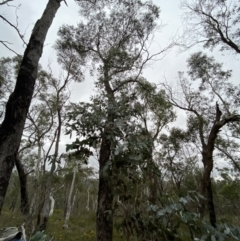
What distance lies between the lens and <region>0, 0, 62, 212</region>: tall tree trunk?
1882 mm

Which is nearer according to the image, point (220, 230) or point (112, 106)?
point (220, 230)

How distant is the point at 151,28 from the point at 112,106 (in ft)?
18.4

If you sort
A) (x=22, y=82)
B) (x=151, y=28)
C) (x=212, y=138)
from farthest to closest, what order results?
(x=151, y=28), (x=212, y=138), (x=22, y=82)

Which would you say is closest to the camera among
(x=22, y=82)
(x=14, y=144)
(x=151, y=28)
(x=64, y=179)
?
(x=14, y=144)

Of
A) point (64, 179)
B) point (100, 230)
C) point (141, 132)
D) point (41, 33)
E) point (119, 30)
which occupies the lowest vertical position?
point (100, 230)

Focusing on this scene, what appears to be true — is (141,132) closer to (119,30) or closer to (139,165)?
(139,165)

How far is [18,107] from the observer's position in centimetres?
209

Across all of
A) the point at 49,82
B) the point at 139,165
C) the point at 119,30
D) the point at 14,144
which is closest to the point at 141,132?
the point at 139,165

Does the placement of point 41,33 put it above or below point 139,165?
above

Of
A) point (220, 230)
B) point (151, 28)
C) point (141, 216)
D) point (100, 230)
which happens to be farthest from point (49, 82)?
point (220, 230)

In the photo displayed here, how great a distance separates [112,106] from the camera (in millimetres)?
2855

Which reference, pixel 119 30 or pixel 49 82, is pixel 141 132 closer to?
pixel 119 30

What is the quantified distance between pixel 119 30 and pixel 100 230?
6.60 meters

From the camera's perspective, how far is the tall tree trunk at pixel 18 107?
1882mm
